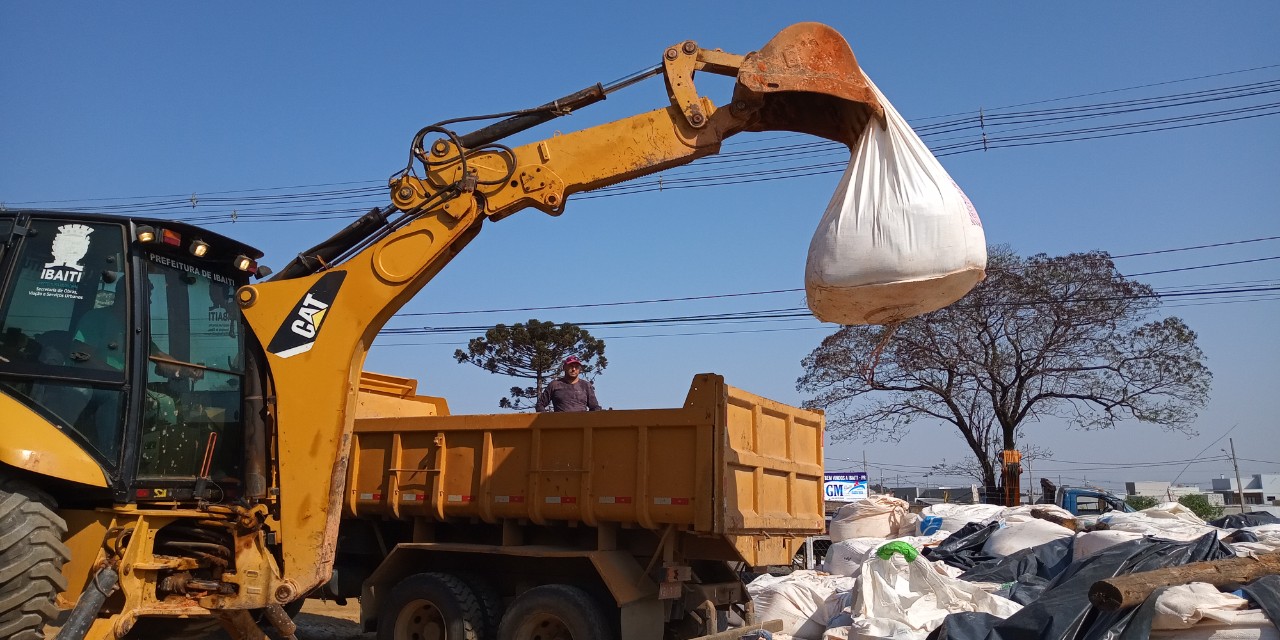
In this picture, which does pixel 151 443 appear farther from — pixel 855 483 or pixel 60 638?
pixel 855 483

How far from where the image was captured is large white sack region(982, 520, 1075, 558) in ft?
30.7

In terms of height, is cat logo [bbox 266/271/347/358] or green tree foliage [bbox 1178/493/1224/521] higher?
cat logo [bbox 266/271/347/358]

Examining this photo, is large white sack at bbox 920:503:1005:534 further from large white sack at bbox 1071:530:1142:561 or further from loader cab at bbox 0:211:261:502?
loader cab at bbox 0:211:261:502

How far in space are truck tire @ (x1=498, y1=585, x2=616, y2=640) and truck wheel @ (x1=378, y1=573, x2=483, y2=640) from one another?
9.9 inches

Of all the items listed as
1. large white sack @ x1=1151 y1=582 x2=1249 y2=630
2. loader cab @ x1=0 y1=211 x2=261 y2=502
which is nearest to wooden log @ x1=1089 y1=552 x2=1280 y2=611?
large white sack @ x1=1151 y1=582 x2=1249 y2=630

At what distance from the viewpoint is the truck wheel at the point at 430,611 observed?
20.9 ft

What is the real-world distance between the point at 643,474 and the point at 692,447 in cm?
38

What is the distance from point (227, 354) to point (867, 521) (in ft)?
29.0

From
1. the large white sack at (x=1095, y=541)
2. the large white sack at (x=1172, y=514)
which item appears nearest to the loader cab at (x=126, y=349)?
the large white sack at (x=1095, y=541)

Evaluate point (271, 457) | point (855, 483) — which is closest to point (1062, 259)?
point (855, 483)

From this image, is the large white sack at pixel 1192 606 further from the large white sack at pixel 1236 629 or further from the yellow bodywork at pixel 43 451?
the yellow bodywork at pixel 43 451

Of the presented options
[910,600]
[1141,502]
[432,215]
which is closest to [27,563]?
[432,215]

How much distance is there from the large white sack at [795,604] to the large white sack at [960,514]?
4.14 meters

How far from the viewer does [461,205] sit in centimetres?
550
